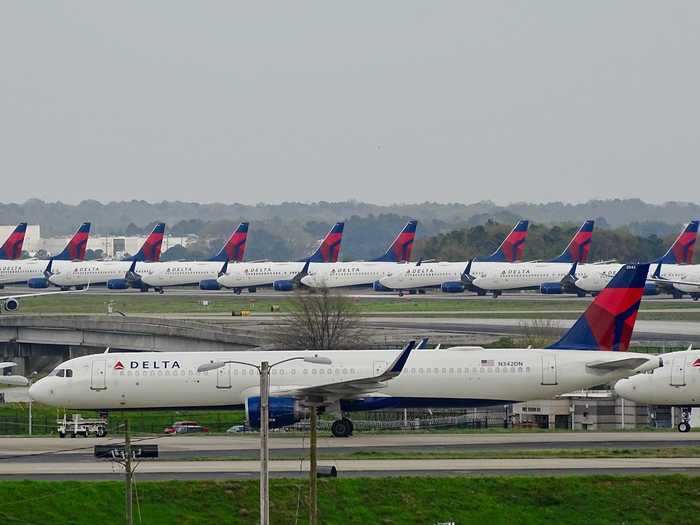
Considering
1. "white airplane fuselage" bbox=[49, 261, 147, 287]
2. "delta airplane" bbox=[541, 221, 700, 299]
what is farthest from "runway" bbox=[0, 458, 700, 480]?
"white airplane fuselage" bbox=[49, 261, 147, 287]

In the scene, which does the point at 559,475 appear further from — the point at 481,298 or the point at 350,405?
the point at 481,298

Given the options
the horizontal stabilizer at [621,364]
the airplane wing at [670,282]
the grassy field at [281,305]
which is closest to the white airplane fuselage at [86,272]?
the grassy field at [281,305]

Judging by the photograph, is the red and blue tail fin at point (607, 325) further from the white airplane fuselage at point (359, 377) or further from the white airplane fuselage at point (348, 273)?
the white airplane fuselage at point (348, 273)

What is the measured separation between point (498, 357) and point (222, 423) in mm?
15492

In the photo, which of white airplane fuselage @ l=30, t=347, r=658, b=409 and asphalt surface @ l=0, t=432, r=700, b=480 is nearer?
asphalt surface @ l=0, t=432, r=700, b=480

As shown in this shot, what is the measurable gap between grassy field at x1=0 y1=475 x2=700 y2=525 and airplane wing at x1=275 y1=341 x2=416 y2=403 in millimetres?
10939

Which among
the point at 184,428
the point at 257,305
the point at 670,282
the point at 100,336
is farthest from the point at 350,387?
the point at 670,282

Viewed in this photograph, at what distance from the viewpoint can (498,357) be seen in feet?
202

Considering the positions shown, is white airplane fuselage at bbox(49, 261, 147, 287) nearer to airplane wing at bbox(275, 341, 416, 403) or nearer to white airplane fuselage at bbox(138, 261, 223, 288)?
white airplane fuselage at bbox(138, 261, 223, 288)

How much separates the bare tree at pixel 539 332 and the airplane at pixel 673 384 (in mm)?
27708

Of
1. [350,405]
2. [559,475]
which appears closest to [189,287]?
[350,405]

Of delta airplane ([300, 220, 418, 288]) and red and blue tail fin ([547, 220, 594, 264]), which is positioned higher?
red and blue tail fin ([547, 220, 594, 264])

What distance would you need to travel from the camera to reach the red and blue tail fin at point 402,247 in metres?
191

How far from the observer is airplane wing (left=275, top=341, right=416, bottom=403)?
58250 mm
